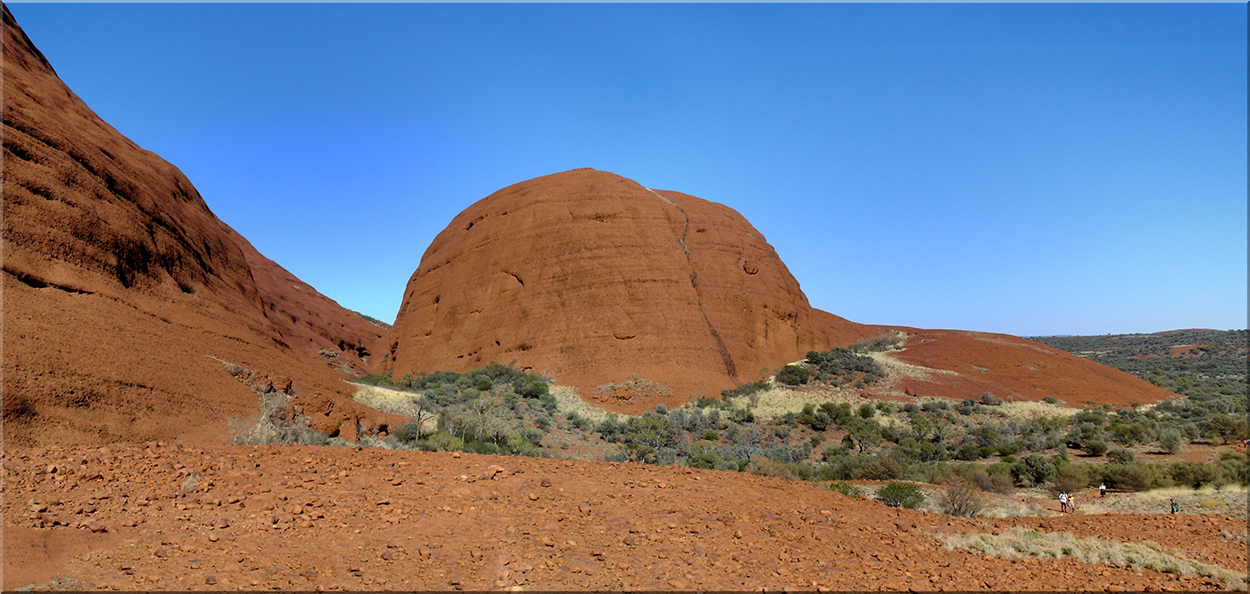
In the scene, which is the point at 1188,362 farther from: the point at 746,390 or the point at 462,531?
the point at 462,531

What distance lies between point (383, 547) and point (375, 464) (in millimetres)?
2611

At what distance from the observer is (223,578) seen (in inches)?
181

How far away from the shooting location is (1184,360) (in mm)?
52719

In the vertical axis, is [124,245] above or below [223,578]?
above

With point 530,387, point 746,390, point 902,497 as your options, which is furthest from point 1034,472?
point 530,387

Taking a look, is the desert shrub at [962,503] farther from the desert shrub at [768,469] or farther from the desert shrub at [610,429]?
the desert shrub at [610,429]

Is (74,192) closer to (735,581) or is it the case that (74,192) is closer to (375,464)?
(375,464)

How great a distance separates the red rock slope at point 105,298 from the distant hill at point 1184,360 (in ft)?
140

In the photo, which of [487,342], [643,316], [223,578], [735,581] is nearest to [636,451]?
[735,581]

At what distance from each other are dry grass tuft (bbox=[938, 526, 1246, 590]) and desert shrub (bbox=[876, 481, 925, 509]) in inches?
117

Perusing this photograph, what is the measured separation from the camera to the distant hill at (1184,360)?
1432 inches

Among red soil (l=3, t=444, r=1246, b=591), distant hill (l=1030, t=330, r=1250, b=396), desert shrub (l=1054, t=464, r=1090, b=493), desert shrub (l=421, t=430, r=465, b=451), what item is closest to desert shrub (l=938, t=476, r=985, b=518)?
red soil (l=3, t=444, r=1246, b=591)

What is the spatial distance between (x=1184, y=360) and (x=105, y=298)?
238ft

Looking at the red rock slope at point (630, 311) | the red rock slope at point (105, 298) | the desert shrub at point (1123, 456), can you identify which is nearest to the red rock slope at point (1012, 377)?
the red rock slope at point (630, 311)
